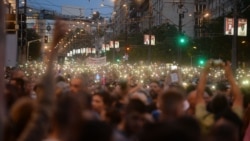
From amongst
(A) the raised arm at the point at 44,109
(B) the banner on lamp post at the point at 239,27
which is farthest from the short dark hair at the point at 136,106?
(B) the banner on lamp post at the point at 239,27

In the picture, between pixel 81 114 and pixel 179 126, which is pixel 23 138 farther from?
pixel 179 126

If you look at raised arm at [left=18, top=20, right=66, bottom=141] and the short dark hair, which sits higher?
raised arm at [left=18, top=20, right=66, bottom=141]

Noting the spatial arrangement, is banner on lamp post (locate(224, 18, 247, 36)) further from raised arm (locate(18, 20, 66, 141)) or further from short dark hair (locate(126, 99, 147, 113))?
raised arm (locate(18, 20, 66, 141))

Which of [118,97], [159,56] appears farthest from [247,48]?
[118,97]

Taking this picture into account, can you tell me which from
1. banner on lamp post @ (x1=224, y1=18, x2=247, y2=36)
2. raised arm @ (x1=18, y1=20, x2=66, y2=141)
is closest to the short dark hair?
raised arm @ (x1=18, y1=20, x2=66, y2=141)

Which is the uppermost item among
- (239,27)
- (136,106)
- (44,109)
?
(239,27)

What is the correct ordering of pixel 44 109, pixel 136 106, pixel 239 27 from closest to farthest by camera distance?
1. pixel 44 109
2. pixel 136 106
3. pixel 239 27

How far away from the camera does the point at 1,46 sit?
228 inches

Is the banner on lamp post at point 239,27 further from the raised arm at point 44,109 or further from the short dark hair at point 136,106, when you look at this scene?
the raised arm at point 44,109

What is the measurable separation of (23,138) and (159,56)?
265 ft

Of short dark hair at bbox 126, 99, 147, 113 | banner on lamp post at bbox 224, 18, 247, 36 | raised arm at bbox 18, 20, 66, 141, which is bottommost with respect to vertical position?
short dark hair at bbox 126, 99, 147, 113

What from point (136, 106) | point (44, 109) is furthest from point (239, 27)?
point (44, 109)

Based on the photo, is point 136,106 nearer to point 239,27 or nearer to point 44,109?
point 44,109

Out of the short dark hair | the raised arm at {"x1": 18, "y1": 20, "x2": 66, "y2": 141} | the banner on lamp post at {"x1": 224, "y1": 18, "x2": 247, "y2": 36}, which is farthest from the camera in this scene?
the banner on lamp post at {"x1": 224, "y1": 18, "x2": 247, "y2": 36}
